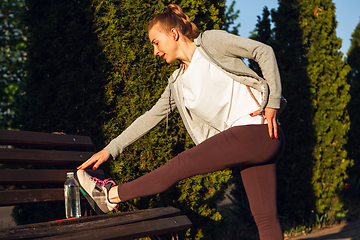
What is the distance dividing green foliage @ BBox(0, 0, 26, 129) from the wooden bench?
786cm

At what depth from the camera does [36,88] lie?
404 centimetres

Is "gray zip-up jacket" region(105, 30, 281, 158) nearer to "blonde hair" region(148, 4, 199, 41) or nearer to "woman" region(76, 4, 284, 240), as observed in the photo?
"woman" region(76, 4, 284, 240)

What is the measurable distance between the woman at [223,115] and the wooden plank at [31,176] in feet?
0.97

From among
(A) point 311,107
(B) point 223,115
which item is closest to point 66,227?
(B) point 223,115

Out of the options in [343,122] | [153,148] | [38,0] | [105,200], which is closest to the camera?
[105,200]

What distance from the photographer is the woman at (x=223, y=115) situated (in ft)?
6.21

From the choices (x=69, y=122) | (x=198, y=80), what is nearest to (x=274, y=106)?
(x=198, y=80)

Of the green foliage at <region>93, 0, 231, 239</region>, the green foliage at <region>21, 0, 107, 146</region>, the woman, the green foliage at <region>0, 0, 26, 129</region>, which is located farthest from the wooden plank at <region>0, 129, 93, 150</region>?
the green foliage at <region>0, 0, 26, 129</region>

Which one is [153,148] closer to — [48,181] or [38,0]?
[48,181]

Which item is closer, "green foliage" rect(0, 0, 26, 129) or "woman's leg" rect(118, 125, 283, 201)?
"woman's leg" rect(118, 125, 283, 201)

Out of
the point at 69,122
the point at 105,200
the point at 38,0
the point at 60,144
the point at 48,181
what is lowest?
the point at 105,200

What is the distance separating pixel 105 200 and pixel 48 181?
2.08ft

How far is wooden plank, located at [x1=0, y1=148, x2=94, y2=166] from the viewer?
7.65ft

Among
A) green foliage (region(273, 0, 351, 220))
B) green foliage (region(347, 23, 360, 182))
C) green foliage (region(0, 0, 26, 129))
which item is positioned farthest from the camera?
green foliage (region(0, 0, 26, 129))
